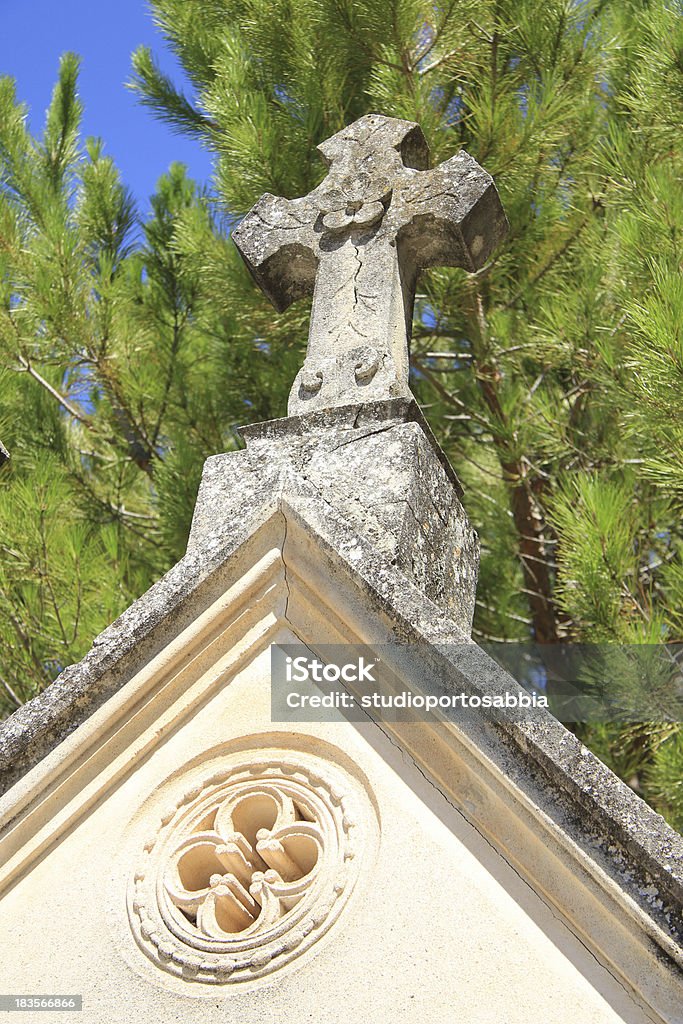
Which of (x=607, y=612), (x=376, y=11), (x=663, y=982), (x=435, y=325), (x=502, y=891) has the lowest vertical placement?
(x=663, y=982)

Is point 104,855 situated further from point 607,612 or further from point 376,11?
point 376,11

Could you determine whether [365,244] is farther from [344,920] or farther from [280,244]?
[344,920]

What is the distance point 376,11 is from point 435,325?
113 centimetres

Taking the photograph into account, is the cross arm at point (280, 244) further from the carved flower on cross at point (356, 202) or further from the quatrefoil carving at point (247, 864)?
the quatrefoil carving at point (247, 864)

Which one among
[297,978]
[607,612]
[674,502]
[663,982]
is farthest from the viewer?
[674,502]

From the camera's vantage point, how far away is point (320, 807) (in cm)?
182

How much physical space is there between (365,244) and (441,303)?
1.62 m

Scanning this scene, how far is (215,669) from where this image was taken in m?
2.01

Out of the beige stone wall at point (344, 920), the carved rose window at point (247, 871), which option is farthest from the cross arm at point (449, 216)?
the carved rose window at point (247, 871)

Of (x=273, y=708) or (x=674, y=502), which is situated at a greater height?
(x=674, y=502)

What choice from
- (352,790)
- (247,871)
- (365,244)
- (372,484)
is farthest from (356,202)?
(247,871)

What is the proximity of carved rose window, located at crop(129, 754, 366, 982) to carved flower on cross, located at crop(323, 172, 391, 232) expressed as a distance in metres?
1.37

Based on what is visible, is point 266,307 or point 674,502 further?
point 266,307

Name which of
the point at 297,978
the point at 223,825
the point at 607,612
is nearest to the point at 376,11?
the point at 607,612
